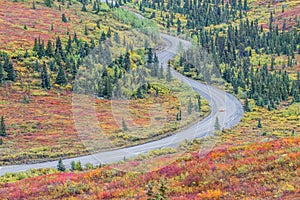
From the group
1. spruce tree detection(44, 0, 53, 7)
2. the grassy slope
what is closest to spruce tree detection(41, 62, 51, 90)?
the grassy slope

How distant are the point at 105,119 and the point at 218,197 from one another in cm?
1144

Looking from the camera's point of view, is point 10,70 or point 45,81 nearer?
point 45,81

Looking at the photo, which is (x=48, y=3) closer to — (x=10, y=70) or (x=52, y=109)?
(x=10, y=70)

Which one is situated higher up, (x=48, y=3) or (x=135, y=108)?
(x=135, y=108)

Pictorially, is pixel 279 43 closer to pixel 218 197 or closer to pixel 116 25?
pixel 116 25

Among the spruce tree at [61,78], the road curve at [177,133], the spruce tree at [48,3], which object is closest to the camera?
the road curve at [177,133]

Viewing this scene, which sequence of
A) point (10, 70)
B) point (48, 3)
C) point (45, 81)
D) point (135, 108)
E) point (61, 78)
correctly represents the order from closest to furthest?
point (135, 108)
point (45, 81)
point (10, 70)
point (61, 78)
point (48, 3)

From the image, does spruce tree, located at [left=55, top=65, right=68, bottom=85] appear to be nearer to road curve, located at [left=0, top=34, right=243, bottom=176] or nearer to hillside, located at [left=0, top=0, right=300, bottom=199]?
hillside, located at [left=0, top=0, right=300, bottom=199]

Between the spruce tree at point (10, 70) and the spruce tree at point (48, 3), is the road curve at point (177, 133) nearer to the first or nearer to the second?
the spruce tree at point (10, 70)

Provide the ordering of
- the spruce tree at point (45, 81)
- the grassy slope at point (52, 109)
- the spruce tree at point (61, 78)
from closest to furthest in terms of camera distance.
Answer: the grassy slope at point (52, 109), the spruce tree at point (45, 81), the spruce tree at point (61, 78)

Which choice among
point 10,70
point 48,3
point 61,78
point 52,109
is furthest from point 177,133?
point 48,3

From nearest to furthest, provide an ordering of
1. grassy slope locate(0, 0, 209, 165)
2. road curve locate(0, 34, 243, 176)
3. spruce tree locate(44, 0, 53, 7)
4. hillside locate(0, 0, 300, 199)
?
hillside locate(0, 0, 300, 199), grassy slope locate(0, 0, 209, 165), road curve locate(0, 34, 243, 176), spruce tree locate(44, 0, 53, 7)

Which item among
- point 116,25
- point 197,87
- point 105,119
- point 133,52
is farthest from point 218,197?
point 116,25

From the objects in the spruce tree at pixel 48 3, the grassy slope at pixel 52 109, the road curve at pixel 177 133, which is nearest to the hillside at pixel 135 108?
the grassy slope at pixel 52 109
